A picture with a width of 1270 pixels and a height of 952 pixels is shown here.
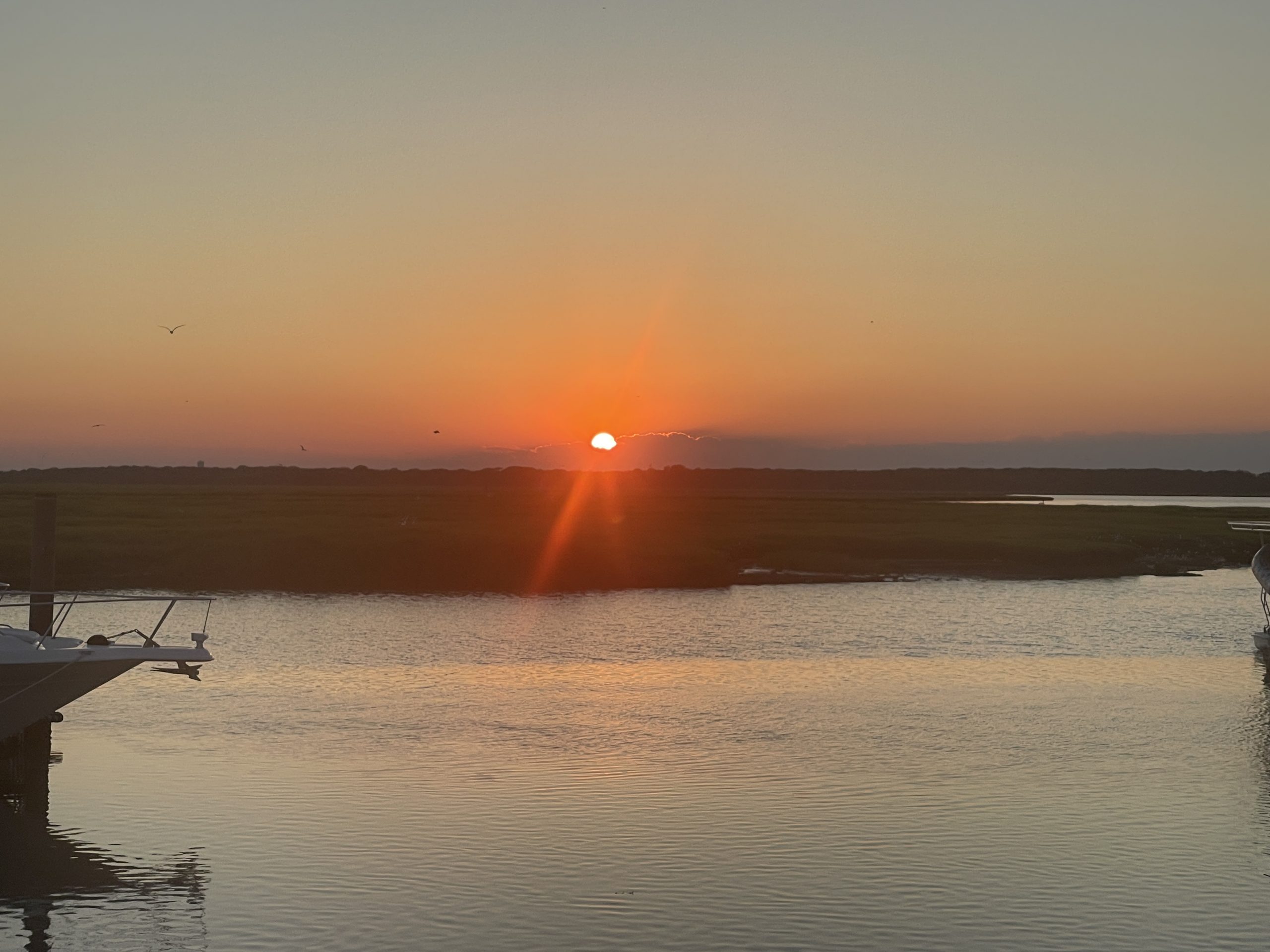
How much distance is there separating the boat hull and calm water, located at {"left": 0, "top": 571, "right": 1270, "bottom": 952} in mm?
1485

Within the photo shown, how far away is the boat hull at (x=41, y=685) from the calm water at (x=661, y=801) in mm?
1485

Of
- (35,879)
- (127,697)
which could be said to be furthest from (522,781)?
(127,697)

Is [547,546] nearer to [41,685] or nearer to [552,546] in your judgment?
[552,546]

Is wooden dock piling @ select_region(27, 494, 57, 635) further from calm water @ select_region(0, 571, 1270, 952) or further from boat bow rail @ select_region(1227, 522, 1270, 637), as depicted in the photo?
boat bow rail @ select_region(1227, 522, 1270, 637)

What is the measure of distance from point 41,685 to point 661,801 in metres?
12.1

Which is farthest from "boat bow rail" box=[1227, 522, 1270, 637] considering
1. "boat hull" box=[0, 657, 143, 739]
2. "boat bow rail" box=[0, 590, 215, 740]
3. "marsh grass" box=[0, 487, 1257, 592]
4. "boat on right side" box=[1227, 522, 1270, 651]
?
"boat hull" box=[0, 657, 143, 739]

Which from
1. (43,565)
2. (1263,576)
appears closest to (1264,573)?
(1263,576)

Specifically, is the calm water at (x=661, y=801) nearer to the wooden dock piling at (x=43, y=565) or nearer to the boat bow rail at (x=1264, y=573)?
the boat bow rail at (x=1264, y=573)

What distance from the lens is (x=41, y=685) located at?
84.8ft

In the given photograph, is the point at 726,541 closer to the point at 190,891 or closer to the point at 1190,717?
the point at 1190,717

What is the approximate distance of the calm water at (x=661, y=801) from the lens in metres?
17.4

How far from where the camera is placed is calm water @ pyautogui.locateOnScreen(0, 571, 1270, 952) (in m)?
17.4

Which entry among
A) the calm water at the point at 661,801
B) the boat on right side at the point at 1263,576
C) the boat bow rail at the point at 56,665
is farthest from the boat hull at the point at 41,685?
the boat on right side at the point at 1263,576

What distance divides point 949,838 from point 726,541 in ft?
242
